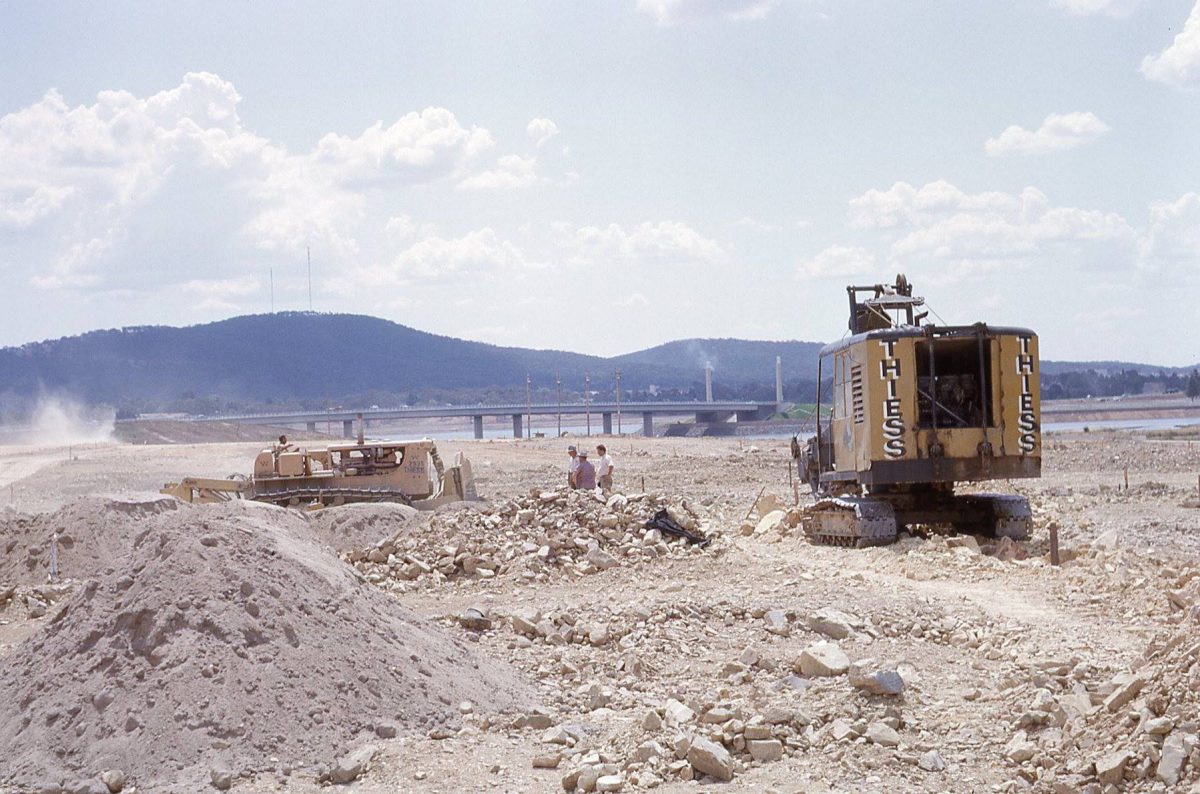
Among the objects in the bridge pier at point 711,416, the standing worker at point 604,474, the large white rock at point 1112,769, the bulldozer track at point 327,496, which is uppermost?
the standing worker at point 604,474

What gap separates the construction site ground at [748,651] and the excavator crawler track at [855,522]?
0.44m

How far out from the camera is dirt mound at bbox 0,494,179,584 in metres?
18.5

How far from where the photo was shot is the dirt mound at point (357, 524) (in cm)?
1988

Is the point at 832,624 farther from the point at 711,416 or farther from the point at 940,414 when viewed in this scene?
the point at 711,416

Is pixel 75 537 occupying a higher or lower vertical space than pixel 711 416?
higher

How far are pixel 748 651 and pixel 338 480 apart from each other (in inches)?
617

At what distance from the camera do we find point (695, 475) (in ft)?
143

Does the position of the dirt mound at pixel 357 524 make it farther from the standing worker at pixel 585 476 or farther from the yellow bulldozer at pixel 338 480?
the yellow bulldozer at pixel 338 480

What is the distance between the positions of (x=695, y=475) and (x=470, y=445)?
109ft

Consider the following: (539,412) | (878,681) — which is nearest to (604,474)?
(878,681)

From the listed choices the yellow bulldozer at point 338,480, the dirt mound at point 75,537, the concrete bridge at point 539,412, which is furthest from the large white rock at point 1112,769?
the concrete bridge at point 539,412

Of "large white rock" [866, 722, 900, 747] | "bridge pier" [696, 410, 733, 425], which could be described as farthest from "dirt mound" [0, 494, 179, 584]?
"bridge pier" [696, 410, 733, 425]

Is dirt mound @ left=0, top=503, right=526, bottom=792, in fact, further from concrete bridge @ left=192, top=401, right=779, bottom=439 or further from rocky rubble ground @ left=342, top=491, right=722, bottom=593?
concrete bridge @ left=192, top=401, right=779, bottom=439

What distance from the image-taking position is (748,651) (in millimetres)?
10664
